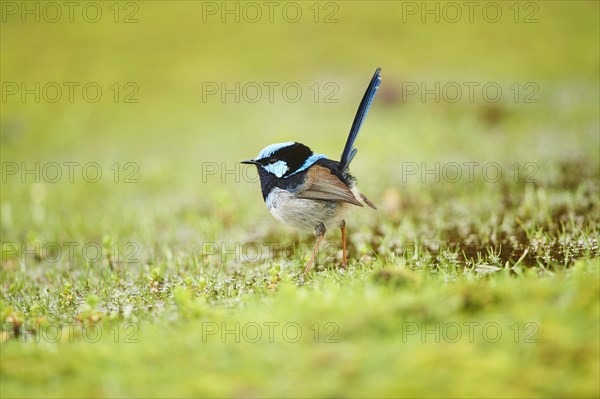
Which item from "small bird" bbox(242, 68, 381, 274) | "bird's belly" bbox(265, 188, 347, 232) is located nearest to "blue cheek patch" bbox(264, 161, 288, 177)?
"small bird" bbox(242, 68, 381, 274)

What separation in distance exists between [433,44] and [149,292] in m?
10.6

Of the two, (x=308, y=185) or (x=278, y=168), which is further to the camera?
(x=278, y=168)

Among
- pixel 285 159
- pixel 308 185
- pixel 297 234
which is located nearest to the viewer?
pixel 308 185

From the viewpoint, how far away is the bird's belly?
4688 mm

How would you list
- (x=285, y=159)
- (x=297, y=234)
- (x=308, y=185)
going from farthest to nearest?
(x=297, y=234)
(x=285, y=159)
(x=308, y=185)

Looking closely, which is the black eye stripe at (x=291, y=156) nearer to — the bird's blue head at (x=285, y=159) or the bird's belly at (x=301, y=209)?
the bird's blue head at (x=285, y=159)

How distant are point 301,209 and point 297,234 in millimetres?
1741

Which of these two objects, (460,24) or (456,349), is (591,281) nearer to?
(456,349)

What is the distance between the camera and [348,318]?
292 cm

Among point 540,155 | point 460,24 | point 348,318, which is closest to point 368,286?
point 348,318

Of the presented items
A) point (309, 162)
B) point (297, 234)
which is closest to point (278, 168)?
point (309, 162)

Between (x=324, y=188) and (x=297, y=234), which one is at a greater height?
(x=324, y=188)

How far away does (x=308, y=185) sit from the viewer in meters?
4.65

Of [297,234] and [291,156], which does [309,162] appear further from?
[297,234]
